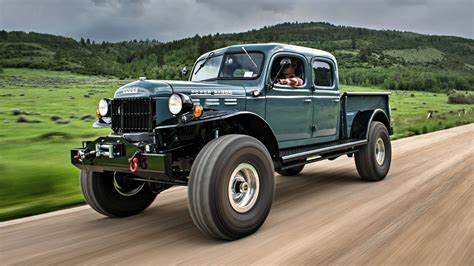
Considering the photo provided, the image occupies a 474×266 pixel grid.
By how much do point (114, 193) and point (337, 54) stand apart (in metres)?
78.2

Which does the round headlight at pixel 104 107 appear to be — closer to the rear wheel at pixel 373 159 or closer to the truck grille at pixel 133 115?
the truck grille at pixel 133 115

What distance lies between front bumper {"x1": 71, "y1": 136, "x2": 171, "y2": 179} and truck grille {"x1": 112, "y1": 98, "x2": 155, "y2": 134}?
0.29 meters

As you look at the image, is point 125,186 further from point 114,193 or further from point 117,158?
point 117,158

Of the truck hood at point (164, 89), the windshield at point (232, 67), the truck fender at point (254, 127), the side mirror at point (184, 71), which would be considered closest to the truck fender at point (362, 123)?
the windshield at point (232, 67)

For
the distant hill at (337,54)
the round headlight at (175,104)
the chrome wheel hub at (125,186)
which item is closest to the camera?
the round headlight at (175,104)

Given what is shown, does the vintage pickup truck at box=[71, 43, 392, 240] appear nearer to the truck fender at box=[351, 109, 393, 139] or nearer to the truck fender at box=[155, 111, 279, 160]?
the truck fender at box=[155, 111, 279, 160]

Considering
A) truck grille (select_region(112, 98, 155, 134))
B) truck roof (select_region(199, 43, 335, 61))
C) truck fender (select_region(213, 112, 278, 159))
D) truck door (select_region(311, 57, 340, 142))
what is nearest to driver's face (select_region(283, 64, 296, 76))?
truck roof (select_region(199, 43, 335, 61))

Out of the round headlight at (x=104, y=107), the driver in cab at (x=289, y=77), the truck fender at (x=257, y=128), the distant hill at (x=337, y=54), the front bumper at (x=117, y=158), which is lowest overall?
the front bumper at (x=117, y=158)

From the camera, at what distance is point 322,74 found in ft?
22.0

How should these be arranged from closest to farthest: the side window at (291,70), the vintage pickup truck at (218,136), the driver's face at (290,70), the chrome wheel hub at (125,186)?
the vintage pickup truck at (218,136) → the chrome wheel hub at (125,186) → the side window at (291,70) → the driver's face at (290,70)

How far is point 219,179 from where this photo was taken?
13.2 feet

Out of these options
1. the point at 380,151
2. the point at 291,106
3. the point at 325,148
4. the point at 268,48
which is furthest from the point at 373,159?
the point at 268,48

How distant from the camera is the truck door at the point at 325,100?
21.0 ft

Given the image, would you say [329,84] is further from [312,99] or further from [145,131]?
[145,131]
